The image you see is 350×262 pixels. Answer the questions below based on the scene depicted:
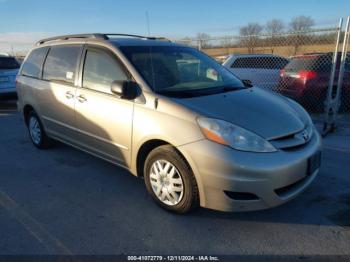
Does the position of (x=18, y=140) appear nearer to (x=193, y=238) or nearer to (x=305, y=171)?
(x=193, y=238)

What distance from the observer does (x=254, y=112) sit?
10.5ft

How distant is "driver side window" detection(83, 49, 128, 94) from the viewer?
370cm

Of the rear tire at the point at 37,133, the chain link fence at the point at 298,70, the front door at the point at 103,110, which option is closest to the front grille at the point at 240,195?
the front door at the point at 103,110

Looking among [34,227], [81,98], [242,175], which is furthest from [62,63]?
[242,175]

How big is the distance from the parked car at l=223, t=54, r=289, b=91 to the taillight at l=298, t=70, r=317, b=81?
3.67 ft

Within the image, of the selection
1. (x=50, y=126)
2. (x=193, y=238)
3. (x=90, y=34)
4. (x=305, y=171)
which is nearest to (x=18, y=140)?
(x=50, y=126)

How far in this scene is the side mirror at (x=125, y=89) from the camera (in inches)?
132

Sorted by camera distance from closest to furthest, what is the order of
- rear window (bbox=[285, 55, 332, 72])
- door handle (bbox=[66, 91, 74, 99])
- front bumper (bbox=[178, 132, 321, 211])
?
front bumper (bbox=[178, 132, 321, 211]) < door handle (bbox=[66, 91, 74, 99]) < rear window (bbox=[285, 55, 332, 72])

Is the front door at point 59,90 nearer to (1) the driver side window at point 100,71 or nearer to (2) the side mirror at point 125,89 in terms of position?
(1) the driver side window at point 100,71

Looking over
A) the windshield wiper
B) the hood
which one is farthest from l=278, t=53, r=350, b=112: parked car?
the windshield wiper

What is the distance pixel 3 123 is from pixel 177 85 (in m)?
5.88

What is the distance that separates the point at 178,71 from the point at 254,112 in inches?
45.3

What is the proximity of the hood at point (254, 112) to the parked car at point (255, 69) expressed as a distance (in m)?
5.54

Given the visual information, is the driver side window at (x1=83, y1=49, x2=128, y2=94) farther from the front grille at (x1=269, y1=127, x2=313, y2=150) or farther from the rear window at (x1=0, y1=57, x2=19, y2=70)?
the rear window at (x1=0, y1=57, x2=19, y2=70)
